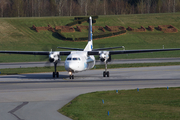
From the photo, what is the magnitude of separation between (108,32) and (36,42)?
2470 cm

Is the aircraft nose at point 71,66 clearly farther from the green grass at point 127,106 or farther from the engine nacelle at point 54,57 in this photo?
the green grass at point 127,106

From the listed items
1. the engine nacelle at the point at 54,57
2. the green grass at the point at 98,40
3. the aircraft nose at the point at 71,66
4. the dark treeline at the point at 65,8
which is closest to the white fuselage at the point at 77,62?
the aircraft nose at the point at 71,66

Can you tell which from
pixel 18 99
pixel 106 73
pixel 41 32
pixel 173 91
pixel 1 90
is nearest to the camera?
pixel 18 99

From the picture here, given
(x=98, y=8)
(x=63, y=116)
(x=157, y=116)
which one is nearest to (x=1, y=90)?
(x=63, y=116)

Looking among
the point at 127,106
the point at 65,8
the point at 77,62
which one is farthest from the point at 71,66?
the point at 65,8

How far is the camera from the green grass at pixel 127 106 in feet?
51.9

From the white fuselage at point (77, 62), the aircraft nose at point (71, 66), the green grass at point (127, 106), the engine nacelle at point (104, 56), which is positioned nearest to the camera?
the green grass at point (127, 106)

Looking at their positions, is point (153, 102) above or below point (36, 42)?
below

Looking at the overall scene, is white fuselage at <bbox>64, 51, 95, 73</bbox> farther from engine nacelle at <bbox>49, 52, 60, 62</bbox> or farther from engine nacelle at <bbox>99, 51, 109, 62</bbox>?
engine nacelle at <bbox>49, 52, 60, 62</bbox>

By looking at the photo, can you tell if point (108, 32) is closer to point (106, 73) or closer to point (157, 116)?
point (106, 73)

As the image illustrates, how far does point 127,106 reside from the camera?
1823cm

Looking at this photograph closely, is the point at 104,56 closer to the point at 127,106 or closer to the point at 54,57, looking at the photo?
the point at 54,57

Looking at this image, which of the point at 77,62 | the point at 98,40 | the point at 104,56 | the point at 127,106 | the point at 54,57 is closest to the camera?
the point at 127,106

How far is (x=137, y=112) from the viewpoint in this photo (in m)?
16.6
